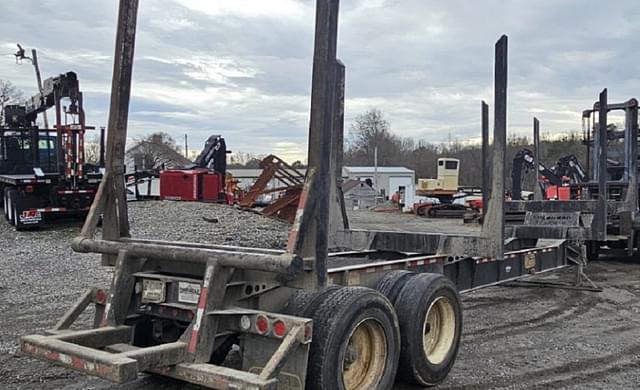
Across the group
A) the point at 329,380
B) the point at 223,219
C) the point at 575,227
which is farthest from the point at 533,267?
the point at 223,219

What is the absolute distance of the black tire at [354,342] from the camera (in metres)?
3.98

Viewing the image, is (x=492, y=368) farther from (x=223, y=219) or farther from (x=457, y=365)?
(x=223, y=219)

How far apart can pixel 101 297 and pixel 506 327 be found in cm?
460

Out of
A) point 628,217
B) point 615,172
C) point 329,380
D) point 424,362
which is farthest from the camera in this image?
point 615,172

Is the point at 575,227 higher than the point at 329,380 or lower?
higher

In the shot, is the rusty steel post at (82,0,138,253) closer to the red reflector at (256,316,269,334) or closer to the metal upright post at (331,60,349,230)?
the red reflector at (256,316,269,334)

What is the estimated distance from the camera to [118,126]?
507 cm

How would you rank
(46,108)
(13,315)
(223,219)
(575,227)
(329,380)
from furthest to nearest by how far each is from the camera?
(46,108) < (223,219) < (575,227) < (13,315) < (329,380)

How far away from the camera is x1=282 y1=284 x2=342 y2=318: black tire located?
165 inches

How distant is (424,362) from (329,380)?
1.25m

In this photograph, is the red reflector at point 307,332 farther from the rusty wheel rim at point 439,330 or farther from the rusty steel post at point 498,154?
the rusty steel post at point 498,154

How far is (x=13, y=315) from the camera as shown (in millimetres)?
7762

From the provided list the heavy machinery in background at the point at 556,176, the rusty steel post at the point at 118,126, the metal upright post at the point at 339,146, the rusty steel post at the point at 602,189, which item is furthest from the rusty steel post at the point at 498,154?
the heavy machinery in background at the point at 556,176

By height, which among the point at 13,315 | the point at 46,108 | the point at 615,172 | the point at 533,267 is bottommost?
the point at 13,315
